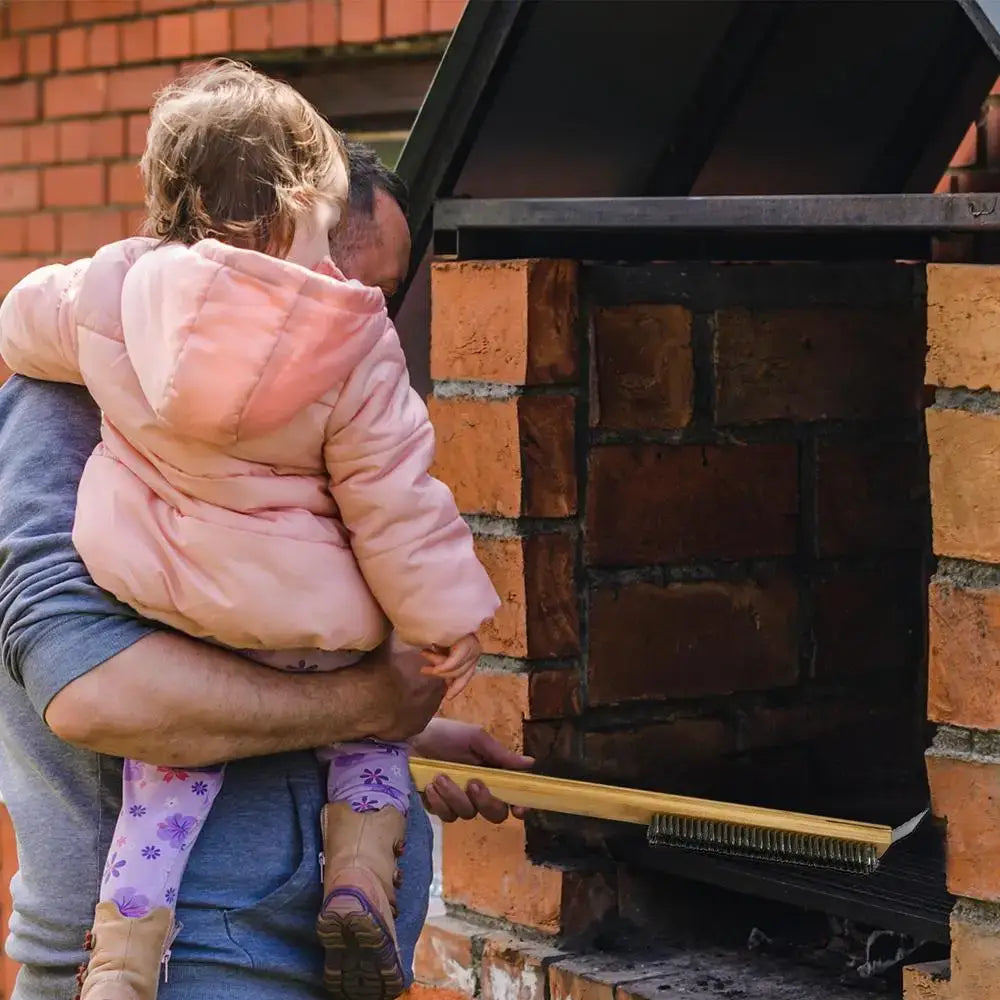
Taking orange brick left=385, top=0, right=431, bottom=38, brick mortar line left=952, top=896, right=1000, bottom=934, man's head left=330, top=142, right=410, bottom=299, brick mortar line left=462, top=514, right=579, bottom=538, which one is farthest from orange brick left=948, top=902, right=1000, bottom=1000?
orange brick left=385, top=0, right=431, bottom=38

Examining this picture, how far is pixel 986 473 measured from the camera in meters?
1.98

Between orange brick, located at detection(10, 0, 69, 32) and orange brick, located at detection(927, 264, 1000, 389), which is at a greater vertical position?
orange brick, located at detection(10, 0, 69, 32)

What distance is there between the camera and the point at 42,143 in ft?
16.5

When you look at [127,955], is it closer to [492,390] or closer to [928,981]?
[928,981]

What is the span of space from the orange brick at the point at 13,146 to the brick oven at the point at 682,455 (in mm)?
2535

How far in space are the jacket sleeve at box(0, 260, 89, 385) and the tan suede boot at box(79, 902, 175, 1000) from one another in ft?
1.79

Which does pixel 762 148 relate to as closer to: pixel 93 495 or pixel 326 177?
pixel 326 177

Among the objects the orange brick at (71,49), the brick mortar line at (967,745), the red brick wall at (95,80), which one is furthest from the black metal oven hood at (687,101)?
the orange brick at (71,49)

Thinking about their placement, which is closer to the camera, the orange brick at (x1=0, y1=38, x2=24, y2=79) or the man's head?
the man's head

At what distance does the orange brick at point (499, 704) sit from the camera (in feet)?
8.41

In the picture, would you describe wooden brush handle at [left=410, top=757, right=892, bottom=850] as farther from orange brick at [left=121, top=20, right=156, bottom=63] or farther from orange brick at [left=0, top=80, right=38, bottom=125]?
orange brick at [left=0, top=80, right=38, bottom=125]

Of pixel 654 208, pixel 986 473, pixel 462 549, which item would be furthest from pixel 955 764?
pixel 654 208

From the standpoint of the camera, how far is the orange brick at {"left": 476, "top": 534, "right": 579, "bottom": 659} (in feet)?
8.29

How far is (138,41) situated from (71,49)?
0.94ft
